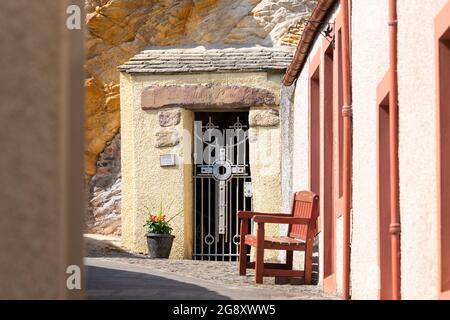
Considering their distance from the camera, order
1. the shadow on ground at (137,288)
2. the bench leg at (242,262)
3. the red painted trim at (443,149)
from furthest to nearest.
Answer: the bench leg at (242,262)
the shadow on ground at (137,288)
the red painted trim at (443,149)

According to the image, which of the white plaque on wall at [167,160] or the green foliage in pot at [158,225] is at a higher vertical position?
the white plaque on wall at [167,160]

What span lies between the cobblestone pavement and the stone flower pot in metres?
0.22

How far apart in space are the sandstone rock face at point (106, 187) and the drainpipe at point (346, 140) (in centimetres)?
1207

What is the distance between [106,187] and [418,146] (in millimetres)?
15373

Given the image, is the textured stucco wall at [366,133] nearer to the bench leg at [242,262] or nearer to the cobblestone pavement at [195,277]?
the cobblestone pavement at [195,277]

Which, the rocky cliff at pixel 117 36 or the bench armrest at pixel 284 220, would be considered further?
the rocky cliff at pixel 117 36

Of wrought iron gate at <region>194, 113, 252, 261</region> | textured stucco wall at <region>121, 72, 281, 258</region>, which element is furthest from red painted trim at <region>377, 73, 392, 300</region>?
wrought iron gate at <region>194, 113, 252, 261</region>

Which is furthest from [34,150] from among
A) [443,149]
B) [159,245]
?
[159,245]

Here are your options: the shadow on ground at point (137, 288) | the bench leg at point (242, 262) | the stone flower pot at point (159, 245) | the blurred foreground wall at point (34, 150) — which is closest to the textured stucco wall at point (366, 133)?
the shadow on ground at point (137, 288)

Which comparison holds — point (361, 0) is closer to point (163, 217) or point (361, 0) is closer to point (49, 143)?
point (49, 143)

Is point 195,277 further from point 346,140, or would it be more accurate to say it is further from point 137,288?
point 346,140

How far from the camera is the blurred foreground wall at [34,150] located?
4.49 metres

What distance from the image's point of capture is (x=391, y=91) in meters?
8.23
